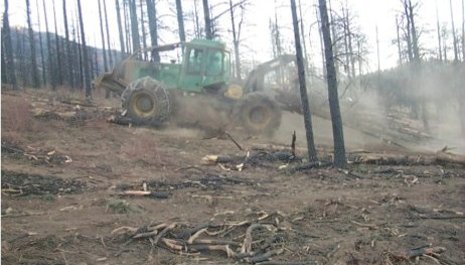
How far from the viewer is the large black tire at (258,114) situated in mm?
16375

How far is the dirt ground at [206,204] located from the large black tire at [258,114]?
217cm

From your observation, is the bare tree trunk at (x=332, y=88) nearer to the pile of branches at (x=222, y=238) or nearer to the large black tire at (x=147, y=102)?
the pile of branches at (x=222, y=238)

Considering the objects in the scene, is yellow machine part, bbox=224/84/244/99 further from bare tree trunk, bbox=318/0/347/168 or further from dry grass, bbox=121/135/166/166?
bare tree trunk, bbox=318/0/347/168

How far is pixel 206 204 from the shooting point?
8.22 meters

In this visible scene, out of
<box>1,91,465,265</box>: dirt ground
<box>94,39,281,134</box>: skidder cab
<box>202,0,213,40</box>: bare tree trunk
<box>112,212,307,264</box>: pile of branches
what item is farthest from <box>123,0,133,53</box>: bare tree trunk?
<box>112,212,307,264</box>: pile of branches

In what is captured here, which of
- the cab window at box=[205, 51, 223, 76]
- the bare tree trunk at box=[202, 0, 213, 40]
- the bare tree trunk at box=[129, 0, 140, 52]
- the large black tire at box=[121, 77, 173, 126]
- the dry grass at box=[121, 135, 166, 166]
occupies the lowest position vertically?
the dry grass at box=[121, 135, 166, 166]

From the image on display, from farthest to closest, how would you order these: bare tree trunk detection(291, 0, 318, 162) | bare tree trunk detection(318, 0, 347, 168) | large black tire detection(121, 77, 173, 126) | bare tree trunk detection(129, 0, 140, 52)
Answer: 1. bare tree trunk detection(129, 0, 140, 52)
2. large black tire detection(121, 77, 173, 126)
3. bare tree trunk detection(291, 0, 318, 162)
4. bare tree trunk detection(318, 0, 347, 168)

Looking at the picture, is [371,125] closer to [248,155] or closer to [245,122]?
[245,122]

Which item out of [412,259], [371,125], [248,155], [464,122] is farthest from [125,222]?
[464,122]

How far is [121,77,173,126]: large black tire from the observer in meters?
15.3

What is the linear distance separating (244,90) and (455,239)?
1090cm

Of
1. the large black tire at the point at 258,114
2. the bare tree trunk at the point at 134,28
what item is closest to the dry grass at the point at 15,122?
the large black tire at the point at 258,114

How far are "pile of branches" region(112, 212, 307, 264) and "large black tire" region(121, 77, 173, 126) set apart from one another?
8826mm

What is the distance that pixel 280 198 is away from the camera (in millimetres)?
8891
